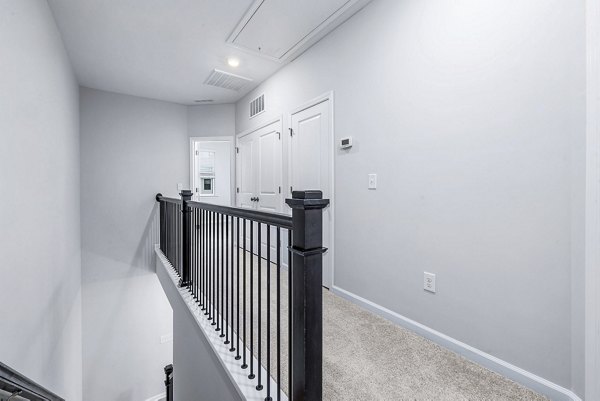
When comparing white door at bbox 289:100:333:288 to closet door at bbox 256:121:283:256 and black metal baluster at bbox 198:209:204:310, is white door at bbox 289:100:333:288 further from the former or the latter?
black metal baluster at bbox 198:209:204:310

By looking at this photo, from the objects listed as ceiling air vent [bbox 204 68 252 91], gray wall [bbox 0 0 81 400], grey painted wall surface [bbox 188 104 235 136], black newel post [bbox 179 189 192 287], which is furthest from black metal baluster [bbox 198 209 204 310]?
grey painted wall surface [bbox 188 104 235 136]

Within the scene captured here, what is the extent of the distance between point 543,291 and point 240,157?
4.07m

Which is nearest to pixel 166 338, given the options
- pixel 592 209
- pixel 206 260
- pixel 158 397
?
pixel 158 397

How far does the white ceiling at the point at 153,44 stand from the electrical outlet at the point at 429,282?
2.51m

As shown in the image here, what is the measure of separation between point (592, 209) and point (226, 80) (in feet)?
12.5

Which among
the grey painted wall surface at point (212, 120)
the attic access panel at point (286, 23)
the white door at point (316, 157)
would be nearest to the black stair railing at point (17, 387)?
the white door at point (316, 157)

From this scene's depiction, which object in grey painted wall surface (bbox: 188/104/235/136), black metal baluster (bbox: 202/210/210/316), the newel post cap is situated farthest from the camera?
grey painted wall surface (bbox: 188/104/235/136)

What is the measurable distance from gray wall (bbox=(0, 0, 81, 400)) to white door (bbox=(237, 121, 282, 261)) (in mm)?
2120

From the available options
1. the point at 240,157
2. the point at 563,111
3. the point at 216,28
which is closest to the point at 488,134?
the point at 563,111

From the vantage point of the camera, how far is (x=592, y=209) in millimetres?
1119

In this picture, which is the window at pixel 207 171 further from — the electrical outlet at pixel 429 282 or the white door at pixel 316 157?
the electrical outlet at pixel 429 282

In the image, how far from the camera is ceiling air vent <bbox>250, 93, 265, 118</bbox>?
3.83 meters

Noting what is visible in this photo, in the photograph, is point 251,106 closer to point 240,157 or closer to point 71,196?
point 240,157

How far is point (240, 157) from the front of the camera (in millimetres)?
4551
